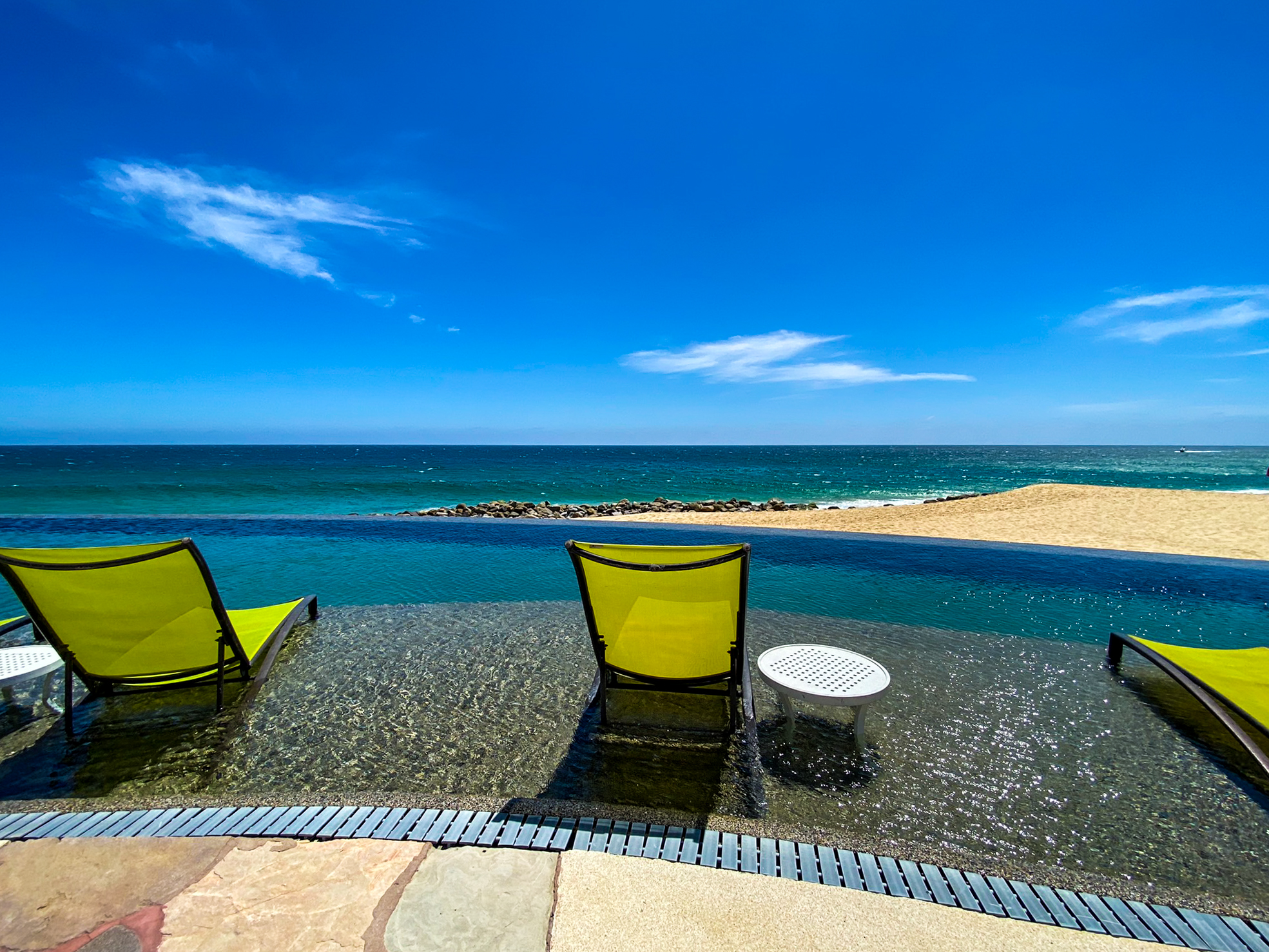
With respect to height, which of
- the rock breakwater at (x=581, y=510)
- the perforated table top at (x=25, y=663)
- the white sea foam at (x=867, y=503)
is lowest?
the white sea foam at (x=867, y=503)

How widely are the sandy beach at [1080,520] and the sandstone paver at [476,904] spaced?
10190mm

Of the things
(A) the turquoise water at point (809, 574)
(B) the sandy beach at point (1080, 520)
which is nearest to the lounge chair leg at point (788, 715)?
(A) the turquoise water at point (809, 574)

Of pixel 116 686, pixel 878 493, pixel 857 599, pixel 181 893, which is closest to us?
pixel 181 893

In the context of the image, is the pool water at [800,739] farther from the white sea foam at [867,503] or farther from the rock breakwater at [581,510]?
the white sea foam at [867,503]

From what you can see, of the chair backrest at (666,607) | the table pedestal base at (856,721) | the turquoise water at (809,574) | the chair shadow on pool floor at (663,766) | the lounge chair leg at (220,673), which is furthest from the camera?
the turquoise water at (809,574)

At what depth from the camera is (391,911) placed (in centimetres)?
172

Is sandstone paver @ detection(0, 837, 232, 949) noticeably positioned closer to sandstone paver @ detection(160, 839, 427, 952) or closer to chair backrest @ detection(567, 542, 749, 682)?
sandstone paver @ detection(160, 839, 427, 952)

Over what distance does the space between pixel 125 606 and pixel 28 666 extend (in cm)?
89

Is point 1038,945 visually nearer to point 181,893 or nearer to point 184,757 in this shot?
point 181,893

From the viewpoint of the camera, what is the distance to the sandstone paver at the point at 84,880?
1660 mm

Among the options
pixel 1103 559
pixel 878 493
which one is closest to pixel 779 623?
pixel 1103 559

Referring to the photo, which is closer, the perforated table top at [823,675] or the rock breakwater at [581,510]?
the perforated table top at [823,675]

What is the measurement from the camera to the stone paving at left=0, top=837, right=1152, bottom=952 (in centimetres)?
162

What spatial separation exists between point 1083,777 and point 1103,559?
21.2ft
